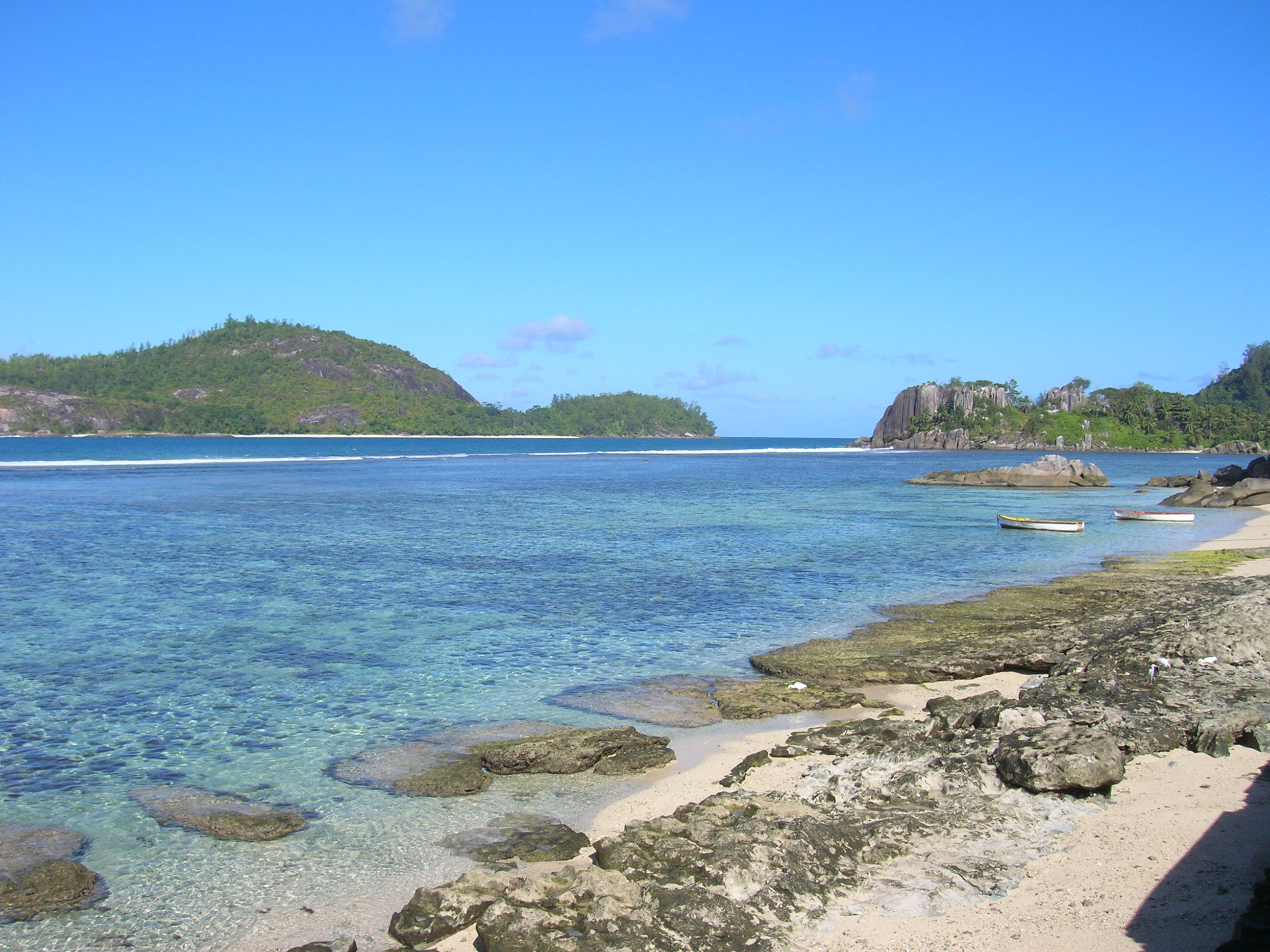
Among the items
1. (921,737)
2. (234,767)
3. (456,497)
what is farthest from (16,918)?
(456,497)

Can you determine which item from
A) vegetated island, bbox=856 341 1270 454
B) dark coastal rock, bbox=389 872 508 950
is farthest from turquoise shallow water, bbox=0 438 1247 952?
vegetated island, bbox=856 341 1270 454

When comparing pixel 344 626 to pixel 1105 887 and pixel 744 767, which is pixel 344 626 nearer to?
pixel 744 767

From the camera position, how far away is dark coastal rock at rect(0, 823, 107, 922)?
726cm

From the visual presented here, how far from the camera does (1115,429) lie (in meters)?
175

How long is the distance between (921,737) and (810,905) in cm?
404

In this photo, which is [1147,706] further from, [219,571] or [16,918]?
[219,571]

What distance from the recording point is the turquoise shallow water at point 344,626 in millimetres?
8445

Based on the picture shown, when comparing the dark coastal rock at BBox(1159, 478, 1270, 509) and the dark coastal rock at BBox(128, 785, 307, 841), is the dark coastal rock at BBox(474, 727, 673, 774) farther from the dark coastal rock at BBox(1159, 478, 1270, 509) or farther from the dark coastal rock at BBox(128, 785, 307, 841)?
the dark coastal rock at BBox(1159, 478, 1270, 509)

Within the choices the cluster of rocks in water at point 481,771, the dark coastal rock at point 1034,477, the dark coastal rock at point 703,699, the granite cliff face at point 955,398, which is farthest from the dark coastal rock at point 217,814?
the granite cliff face at point 955,398

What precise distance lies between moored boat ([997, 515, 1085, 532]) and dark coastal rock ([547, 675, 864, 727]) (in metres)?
27.1

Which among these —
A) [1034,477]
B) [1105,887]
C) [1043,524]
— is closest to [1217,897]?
[1105,887]

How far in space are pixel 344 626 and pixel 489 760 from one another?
8.77 metres

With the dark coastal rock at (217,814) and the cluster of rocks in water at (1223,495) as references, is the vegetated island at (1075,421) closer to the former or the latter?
the cluster of rocks in water at (1223,495)

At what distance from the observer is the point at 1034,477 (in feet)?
235
